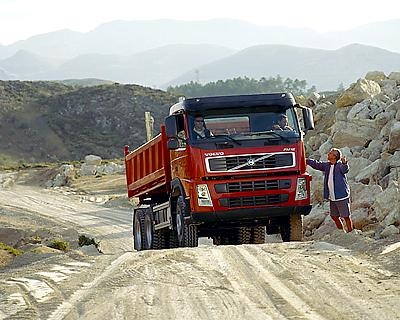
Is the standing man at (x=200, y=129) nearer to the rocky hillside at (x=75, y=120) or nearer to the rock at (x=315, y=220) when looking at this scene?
the rock at (x=315, y=220)

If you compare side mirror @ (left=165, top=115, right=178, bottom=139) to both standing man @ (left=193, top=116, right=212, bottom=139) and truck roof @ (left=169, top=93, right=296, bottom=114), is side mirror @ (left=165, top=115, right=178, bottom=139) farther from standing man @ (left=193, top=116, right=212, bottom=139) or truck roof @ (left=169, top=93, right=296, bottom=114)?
standing man @ (left=193, top=116, right=212, bottom=139)

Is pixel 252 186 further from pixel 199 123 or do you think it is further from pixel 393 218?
pixel 393 218

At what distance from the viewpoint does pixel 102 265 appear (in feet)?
42.7

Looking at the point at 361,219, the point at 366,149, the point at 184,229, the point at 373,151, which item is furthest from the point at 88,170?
the point at 184,229

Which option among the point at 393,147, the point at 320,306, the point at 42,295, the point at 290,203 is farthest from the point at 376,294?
the point at 393,147

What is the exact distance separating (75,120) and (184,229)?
10432 cm

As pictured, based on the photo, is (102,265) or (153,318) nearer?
(153,318)

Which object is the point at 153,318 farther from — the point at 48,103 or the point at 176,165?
the point at 48,103

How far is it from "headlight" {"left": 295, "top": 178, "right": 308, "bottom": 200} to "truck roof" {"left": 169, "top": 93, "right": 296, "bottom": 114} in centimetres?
139

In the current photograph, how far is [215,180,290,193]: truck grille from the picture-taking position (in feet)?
50.7

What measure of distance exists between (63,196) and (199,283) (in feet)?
137

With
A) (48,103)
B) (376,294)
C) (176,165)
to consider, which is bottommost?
(376,294)

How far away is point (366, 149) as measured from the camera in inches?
1004

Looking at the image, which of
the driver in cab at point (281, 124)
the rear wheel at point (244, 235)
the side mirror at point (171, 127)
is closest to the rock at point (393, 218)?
the rear wheel at point (244, 235)
